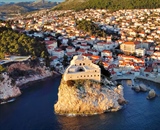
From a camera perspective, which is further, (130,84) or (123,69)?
(123,69)

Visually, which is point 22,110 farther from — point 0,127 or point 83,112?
point 83,112

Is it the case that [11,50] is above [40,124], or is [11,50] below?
above

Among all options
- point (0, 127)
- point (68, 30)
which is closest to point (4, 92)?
point (0, 127)

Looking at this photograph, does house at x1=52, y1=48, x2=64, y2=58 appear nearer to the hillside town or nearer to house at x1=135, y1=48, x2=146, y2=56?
the hillside town

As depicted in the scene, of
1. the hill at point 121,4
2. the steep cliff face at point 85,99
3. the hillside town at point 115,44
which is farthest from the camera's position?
the hill at point 121,4

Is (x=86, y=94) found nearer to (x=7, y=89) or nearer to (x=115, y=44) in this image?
(x=7, y=89)

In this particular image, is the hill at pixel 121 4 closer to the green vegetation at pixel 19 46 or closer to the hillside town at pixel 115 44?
the hillside town at pixel 115 44

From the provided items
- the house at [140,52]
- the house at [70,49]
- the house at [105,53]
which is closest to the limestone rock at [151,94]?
the house at [105,53]
